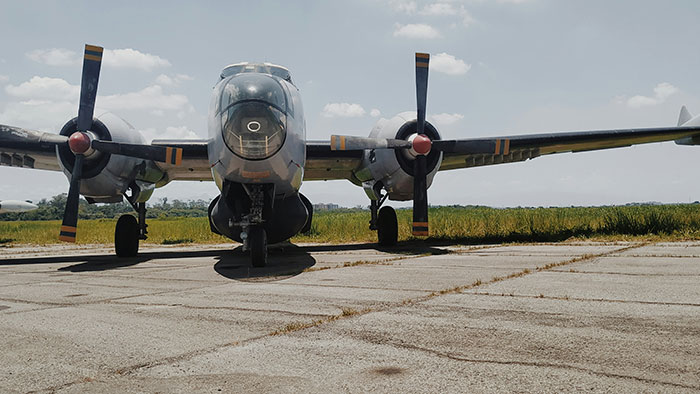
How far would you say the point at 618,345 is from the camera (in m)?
4.00

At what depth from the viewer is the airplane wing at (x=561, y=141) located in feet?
48.3

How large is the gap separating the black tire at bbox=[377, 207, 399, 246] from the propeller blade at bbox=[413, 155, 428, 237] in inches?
66.5

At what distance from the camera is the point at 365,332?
4691mm

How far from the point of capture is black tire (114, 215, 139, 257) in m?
14.8

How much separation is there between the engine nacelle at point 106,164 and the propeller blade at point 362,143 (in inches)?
226

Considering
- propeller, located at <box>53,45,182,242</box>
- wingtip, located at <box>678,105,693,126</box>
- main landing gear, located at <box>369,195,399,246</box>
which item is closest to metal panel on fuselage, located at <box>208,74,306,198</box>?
propeller, located at <box>53,45,182,242</box>

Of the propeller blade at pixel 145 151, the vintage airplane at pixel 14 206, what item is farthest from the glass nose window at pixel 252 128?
the vintage airplane at pixel 14 206

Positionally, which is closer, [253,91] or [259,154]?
[253,91]

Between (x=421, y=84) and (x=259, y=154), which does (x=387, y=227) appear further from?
(x=259, y=154)

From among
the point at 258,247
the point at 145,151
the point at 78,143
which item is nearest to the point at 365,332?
the point at 258,247

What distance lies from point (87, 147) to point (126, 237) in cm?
290

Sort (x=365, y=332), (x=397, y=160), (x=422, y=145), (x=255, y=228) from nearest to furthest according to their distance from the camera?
(x=365, y=332)
(x=255, y=228)
(x=422, y=145)
(x=397, y=160)

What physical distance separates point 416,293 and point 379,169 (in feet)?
30.8

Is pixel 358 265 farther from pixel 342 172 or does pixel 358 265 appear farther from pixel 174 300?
pixel 342 172
